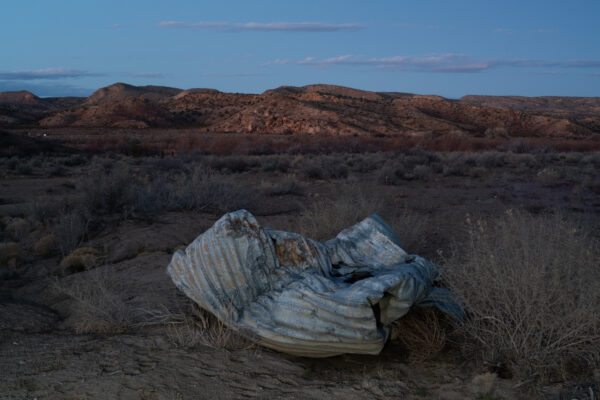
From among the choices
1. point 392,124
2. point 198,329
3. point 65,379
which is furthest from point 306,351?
point 392,124

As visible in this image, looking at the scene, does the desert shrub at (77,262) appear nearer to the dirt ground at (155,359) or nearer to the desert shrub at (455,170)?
the dirt ground at (155,359)

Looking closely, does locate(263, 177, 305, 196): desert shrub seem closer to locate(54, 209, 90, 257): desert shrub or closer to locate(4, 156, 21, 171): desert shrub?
locate(54, 209, 90, 257): desert shrub

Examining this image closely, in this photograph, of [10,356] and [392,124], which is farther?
[392,124]

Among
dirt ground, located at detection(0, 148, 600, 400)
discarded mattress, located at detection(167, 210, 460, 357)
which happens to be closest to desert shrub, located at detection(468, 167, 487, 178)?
dirt ground, located at detection(0, 148, 600, 400)

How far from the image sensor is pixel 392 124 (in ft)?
137

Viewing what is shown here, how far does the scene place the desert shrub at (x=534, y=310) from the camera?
3.40 meters

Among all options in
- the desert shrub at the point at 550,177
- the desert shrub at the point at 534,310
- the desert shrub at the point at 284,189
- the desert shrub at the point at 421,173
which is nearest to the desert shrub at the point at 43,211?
the desert shrub at the point at 284,189

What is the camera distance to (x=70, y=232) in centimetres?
732

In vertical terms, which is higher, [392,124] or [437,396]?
[392,124]

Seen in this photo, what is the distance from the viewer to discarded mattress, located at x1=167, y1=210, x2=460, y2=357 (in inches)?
142

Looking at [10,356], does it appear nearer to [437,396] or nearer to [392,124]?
[437,396]

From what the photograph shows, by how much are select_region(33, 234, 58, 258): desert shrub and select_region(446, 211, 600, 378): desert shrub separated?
5.62m

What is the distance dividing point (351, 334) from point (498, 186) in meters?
10.9

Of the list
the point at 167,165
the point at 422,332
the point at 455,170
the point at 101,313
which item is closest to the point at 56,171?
the point at 167,165
